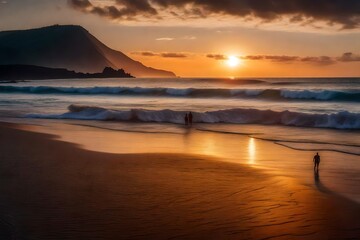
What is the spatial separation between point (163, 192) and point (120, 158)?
13.1ft

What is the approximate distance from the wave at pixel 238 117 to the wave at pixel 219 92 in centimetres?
1960

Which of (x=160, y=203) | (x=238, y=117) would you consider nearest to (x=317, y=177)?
(x=160, y=203)

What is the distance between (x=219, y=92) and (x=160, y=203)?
47845mm

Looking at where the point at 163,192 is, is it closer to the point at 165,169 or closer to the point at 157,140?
the point at 165,169

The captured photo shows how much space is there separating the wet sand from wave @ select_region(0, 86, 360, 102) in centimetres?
3674

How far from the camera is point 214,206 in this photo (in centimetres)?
760

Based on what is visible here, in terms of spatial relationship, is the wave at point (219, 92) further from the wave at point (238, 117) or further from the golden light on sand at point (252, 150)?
the golden light on sand at point (252, 150)

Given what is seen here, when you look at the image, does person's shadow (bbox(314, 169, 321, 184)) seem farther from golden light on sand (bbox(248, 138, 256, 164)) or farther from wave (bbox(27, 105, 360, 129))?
wave (bbox(27, 105, 360, 129))

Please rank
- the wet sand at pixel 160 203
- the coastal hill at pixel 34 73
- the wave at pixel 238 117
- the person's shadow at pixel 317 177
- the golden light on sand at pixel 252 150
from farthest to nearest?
the coastal hill at pixel 34 73 < the wave at pixel 238 117 < the golden light on sand at pixel 252 150 < the person's shadow at pixel 317 177 < the wet sand at pixel 160 203

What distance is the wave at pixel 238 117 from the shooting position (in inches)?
966

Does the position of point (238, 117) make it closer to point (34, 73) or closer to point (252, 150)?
point (252, 150)

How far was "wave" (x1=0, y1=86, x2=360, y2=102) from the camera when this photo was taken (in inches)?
1811

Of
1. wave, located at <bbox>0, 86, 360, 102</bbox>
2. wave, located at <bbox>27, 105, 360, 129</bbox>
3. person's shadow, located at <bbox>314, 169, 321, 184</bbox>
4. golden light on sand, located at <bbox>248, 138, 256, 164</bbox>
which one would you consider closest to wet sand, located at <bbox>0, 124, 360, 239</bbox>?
person's shadow, located at <bbox>314, 169, 321, 184</bbox>

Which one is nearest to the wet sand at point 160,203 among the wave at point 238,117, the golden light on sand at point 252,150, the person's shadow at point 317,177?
the person's shadow at point 317,177
